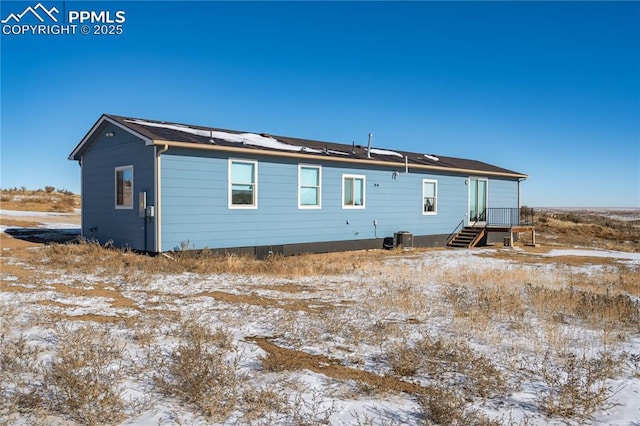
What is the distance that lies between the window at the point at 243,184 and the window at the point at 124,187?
9.23 feet

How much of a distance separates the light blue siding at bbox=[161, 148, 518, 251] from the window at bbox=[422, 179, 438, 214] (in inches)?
8.5

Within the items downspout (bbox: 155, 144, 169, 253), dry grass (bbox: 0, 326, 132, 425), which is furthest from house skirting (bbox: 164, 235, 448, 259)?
dry grass (bbox: 0, 326, 132, 425)

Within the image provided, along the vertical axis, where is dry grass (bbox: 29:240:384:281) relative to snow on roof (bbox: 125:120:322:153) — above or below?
below

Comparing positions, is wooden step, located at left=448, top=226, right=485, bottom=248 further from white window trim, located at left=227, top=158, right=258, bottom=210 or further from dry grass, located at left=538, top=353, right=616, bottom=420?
dry grass, located at left=538, top=353, right=616, bottom=420

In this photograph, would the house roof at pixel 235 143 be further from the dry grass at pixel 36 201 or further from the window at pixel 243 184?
the dry grass at pixel 36 201

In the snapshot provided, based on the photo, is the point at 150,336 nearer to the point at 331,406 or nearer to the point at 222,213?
the point at 331,406

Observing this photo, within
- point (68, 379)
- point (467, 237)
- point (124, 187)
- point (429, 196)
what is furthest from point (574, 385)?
point (467, 237)

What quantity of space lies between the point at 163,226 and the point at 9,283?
419 cm

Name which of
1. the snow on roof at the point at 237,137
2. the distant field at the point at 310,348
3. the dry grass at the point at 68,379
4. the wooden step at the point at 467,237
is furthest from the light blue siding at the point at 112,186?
the wooden step at the point at 467,237

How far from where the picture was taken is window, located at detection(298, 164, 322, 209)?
1552 cm

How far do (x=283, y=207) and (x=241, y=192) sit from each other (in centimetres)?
156

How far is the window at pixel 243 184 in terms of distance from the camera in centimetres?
1377

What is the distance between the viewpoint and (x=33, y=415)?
11.7ft

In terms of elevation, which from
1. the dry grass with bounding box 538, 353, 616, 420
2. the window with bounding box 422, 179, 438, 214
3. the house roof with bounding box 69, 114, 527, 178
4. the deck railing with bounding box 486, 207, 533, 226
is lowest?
the dry grass with bounding box 538, 353, 616, 420
